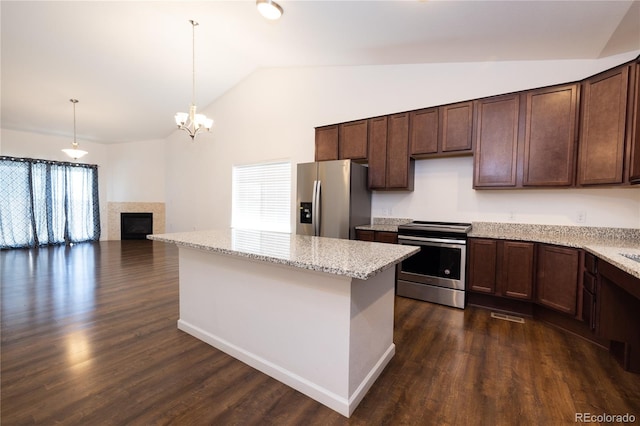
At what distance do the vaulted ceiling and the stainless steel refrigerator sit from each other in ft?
5.22

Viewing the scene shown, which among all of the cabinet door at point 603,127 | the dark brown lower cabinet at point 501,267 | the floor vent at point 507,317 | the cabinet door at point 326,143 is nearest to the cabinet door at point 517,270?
the dark brown lower cabinet at point 501,267

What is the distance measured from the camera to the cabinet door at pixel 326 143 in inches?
170

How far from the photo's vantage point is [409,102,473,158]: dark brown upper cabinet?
3301 millimetres

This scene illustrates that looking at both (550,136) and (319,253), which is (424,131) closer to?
(550,136)

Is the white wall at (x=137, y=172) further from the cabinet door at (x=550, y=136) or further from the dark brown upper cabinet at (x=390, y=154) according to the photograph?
the cabinet door at (x=550, y=136)

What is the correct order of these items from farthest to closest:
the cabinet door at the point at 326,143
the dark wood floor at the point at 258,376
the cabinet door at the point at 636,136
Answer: the cabinet door at the point at 326,143, the cabinet door at the point at 636,136, the dark wood floor at the point at 258,376

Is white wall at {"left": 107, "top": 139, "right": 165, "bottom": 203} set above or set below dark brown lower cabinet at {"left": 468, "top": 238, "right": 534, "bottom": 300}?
above

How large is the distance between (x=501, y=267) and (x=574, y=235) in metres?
0.87

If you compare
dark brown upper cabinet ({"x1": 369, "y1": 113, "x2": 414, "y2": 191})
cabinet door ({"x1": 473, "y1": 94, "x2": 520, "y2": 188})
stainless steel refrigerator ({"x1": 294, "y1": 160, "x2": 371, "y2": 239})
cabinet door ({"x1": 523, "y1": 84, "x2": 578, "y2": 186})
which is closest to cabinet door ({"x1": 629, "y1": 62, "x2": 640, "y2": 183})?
cabinet door ({"x1": 523, "y1": 84, "x2": 578, "y2": 186})

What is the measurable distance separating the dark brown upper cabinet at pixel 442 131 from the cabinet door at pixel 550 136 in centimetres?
58

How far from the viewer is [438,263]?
325cm

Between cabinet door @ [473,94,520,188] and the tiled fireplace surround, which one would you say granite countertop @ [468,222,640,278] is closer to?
cabinet door @ [473,94,520,188]

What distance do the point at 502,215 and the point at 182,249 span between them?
3611 mm

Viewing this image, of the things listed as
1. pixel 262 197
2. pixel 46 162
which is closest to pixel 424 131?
pixel 262 197
